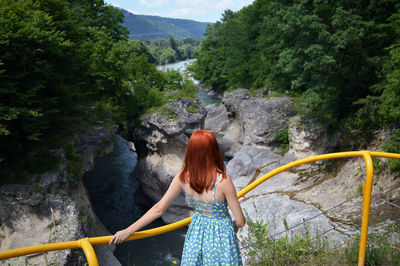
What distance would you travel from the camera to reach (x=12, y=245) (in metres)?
10.7

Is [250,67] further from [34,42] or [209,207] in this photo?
[209,207]

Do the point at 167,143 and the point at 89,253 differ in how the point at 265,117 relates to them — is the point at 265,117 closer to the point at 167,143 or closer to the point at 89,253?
the point at 167,143

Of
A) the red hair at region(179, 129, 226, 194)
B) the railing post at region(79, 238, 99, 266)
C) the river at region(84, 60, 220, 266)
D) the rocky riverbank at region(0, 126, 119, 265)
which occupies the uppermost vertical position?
the red hair at region(179, 129, 226, 194)

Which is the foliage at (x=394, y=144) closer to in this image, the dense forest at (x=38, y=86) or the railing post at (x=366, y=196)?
the railing post at (x=366, y=196)

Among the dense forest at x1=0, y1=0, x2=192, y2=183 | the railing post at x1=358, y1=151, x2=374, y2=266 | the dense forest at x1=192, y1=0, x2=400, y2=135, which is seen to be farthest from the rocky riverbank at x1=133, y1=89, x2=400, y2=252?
the dense forest at x1=0, y1=0, x2=192, y2=183

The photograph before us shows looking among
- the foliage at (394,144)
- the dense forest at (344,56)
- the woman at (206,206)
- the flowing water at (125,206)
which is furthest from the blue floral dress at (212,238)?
the flowing water at (125,206)

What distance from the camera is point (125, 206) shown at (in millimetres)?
21703

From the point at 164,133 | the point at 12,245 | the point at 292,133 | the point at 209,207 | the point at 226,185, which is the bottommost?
the point at 12,245

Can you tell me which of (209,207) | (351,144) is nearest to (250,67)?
(351,144)

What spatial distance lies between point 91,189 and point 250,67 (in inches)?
801

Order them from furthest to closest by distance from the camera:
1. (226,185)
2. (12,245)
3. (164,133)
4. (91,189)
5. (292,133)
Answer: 1. (91,189)
2. (164,133)
3. (292,133)
4. (12,245)
5. (226,185)

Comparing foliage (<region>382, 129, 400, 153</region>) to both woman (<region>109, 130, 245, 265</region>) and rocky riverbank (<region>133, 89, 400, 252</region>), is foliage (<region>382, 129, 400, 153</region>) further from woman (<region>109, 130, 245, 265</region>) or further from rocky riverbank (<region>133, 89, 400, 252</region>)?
woman (<region>109, 130, 245, 265</region>)

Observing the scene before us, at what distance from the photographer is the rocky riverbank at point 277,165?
1130 centimetres

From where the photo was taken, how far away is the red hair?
2488 millimetres
